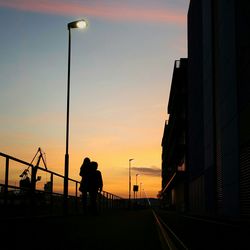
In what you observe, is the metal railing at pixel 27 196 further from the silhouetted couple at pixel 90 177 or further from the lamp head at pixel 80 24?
the lamp head at pixel 80 24

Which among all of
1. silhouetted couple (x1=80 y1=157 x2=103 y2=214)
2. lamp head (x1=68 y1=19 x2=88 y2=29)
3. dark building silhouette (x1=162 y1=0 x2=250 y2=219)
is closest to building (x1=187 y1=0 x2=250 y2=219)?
dark building silhouette (x1=162 y1=0 x2=250 y2=219)

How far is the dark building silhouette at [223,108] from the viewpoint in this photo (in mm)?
26016

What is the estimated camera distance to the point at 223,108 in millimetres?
32844

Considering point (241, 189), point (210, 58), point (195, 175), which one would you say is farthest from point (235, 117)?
point (195, 175)

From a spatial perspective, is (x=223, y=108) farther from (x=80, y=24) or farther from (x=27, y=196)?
(x=27, y=196)

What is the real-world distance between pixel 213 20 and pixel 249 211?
18.5 meters

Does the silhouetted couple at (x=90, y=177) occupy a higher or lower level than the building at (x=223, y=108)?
lower

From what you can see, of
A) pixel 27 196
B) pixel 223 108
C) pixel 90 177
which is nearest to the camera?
pixel 27 196

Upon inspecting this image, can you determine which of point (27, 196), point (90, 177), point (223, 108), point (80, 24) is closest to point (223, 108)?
point (223, 108)

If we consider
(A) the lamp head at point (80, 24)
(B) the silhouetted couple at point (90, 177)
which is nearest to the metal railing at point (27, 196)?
(B) the silhouetted couple at point (90, 177)

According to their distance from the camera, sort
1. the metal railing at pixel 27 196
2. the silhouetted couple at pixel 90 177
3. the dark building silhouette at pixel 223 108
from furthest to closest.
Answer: the dark building silhouette at pixel 223 108, the silhouetted couple at pixel 90 177, the metal railing at pixel 27 196

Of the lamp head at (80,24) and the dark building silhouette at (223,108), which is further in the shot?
the dark building silhouette at (223,108)

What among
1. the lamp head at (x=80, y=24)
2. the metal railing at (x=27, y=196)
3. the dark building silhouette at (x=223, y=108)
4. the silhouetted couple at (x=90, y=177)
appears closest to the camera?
the metal railing at (x=27, y=196)

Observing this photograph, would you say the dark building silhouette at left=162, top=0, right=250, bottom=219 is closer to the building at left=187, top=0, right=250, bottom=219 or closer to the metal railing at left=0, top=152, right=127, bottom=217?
the building at left=187, top=0, right=250, bottom=219
